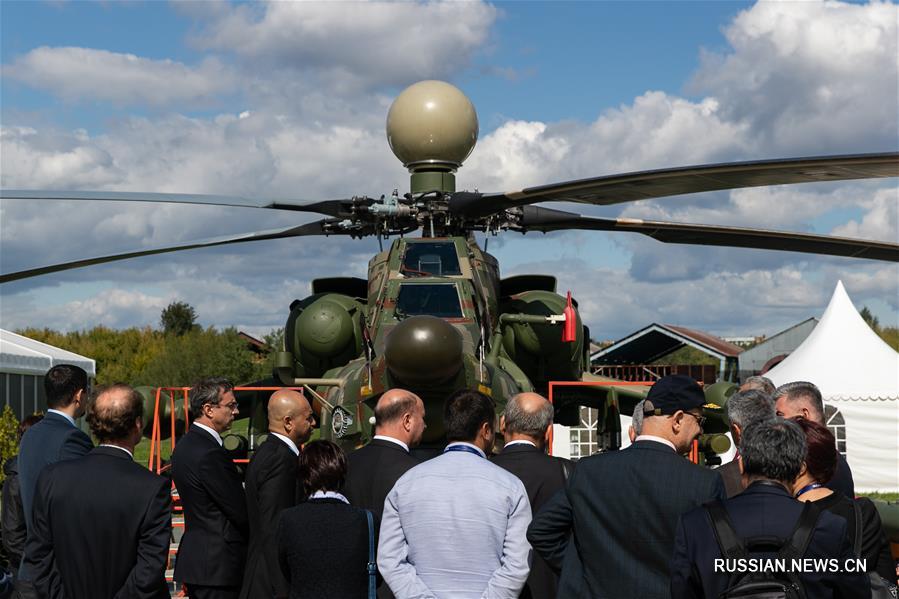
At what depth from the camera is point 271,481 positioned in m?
5.32

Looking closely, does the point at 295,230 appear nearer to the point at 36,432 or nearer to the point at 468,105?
the point at 468,105

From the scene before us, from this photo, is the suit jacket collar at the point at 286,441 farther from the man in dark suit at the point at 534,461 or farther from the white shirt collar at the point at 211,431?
the man in dark suit at the point at 534,461

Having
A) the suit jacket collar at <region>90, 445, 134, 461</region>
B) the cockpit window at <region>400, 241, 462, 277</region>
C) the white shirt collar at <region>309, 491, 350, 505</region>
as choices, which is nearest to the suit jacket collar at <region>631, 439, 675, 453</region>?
the white shirt collar at <region>309, 491, 350, 505</region>

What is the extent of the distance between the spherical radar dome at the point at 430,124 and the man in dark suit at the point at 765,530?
27.1 feet

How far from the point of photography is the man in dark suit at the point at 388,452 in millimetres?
4762

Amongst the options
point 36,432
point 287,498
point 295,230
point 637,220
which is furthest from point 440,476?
point 295,230

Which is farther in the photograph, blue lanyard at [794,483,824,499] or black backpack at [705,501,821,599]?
blue lanyard at [794,483,824,499]

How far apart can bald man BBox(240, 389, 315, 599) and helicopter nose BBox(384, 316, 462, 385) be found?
197 cm

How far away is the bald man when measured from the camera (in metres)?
5.06

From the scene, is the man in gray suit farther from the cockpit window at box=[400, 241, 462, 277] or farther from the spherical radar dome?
the spherical radar dome

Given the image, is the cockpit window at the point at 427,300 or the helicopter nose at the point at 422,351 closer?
the helicopter nose at the point at 422,351

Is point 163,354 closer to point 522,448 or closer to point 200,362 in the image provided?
point 200,362

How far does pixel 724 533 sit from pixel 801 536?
0.22 metres

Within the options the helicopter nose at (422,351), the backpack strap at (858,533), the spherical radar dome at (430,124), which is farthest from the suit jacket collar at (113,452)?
the spherical radar dome at (430,124)
